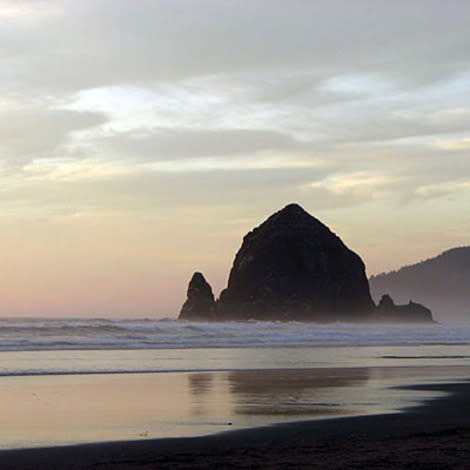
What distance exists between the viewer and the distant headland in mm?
117812

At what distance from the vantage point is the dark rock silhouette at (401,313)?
11856 cm

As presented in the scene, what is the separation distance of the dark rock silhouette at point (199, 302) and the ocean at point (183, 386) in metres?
73.6

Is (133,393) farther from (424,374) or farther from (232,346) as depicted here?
(232,346)

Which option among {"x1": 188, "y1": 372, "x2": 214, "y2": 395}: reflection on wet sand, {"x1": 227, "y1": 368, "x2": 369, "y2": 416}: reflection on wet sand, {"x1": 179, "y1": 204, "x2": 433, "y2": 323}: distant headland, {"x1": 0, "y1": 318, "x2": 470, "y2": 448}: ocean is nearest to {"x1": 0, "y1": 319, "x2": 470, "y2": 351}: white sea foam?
{"x1": 0, "y1": 318, "x2": 470, "y2": 448}: ocean

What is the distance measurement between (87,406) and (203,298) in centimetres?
9995

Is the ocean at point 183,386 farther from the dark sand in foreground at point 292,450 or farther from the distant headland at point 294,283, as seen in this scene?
the distant headland at point 294,283

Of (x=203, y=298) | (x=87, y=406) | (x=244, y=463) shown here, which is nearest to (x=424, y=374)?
A: (x=87, y=406)

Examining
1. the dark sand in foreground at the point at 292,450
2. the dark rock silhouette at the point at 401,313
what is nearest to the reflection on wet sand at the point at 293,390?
the dark sand in foreground at the point at 292,450

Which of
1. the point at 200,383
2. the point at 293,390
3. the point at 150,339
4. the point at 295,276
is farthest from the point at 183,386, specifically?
the point at 295,276

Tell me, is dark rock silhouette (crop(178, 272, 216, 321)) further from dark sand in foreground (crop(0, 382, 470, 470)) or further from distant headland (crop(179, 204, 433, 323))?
dark sand in foreground (crop(0, 382, 470, 470))

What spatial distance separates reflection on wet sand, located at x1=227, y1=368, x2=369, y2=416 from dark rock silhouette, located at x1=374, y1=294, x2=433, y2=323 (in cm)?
9509

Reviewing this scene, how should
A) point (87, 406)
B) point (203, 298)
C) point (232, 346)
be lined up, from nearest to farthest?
1. point (87, 406)
2. point (232, 346)
3. point (203, 298)

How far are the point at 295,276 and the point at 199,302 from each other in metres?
17.2

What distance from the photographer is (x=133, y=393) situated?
705 inches
